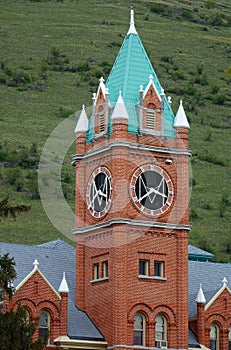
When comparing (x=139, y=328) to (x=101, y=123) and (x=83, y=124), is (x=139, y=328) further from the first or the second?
(x=83, y=124)

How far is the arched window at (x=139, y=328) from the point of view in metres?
71.5

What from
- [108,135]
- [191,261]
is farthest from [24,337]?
[191,261]

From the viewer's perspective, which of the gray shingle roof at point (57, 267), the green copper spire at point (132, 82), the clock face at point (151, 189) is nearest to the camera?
the gray shingle roof at point (57, 267)

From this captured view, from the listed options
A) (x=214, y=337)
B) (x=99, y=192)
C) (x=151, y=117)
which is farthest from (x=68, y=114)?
(x=99, y=192)

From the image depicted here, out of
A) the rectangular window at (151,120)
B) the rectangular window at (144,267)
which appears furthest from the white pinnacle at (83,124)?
the rectangular window at (144,267)

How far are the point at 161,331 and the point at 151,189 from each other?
7.66m

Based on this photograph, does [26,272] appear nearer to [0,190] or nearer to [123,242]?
[123,242]

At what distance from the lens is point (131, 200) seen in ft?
236

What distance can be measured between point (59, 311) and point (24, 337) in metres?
15.6

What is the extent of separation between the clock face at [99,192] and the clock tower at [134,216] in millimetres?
54

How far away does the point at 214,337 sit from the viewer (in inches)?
2977

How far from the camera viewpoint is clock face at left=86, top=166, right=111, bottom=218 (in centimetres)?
7262

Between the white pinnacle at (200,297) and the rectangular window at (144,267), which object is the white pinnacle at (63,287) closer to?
the rectangular window at (144,267)

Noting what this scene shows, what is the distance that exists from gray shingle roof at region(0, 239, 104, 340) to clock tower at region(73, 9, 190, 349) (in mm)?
672
